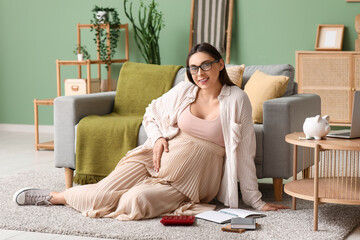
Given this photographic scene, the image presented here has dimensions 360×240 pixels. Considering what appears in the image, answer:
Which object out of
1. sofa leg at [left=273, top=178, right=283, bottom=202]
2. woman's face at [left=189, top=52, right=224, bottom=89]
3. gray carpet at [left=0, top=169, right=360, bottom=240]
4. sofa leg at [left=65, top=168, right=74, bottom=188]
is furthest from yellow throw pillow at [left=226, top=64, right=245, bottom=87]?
sofa leg at [left=65, top=168, right=74, bottom=188]

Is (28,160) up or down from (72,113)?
down

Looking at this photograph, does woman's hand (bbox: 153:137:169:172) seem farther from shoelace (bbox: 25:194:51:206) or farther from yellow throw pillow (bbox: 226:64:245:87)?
yellow throw pillow (bbox: 226:64:245:87)

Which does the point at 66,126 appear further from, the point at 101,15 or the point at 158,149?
the point at 101,15

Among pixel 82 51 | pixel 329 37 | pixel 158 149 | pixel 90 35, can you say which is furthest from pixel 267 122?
pixel 90 35

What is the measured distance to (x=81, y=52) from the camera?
257 inches

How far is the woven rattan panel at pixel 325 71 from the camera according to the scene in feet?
18.5

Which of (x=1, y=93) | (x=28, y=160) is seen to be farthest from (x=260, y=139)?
(x=1, y=93)

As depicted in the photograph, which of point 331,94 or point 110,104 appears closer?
point 110,104

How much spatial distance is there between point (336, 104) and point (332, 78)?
0.25m

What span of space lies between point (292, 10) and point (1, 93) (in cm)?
346

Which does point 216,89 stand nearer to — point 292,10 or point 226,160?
point 226,160

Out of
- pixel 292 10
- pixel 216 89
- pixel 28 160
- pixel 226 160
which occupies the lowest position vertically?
pixel 28 160

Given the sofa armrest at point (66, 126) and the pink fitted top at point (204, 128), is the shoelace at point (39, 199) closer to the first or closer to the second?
the sofa armrest at point (66, 126)

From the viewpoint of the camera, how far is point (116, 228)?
A: 2.85m
